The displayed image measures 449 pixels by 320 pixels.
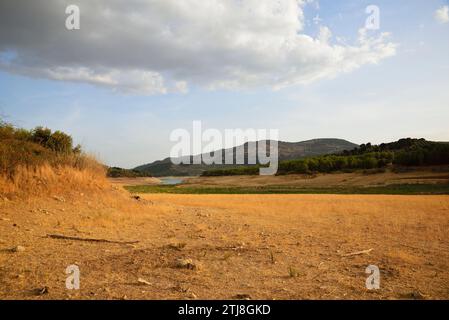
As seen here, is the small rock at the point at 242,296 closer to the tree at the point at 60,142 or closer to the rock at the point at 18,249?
the rock at the point at 18,249

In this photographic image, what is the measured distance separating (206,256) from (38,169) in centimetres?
998

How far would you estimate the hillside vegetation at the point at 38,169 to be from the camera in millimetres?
13930

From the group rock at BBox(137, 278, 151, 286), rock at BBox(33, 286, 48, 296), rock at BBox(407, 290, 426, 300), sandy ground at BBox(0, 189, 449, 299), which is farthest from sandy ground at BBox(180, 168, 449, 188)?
rock at BBox(33, 286, 48, 296)

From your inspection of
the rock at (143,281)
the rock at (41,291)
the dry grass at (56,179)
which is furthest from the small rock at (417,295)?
the dry grass at (56,179)

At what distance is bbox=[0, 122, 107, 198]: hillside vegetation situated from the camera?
13.9 m

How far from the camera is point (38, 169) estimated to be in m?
15.1

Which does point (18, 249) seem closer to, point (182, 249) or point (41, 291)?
point (41, 291)

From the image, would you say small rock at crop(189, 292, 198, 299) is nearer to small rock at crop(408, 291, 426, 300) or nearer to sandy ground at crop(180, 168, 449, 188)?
small rock at crop(408, 291, 426, 300)

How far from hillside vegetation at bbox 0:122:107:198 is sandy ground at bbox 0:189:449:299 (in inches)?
38.0

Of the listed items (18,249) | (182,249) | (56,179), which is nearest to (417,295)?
(182,249)

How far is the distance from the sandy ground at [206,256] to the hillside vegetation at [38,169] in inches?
38.0
